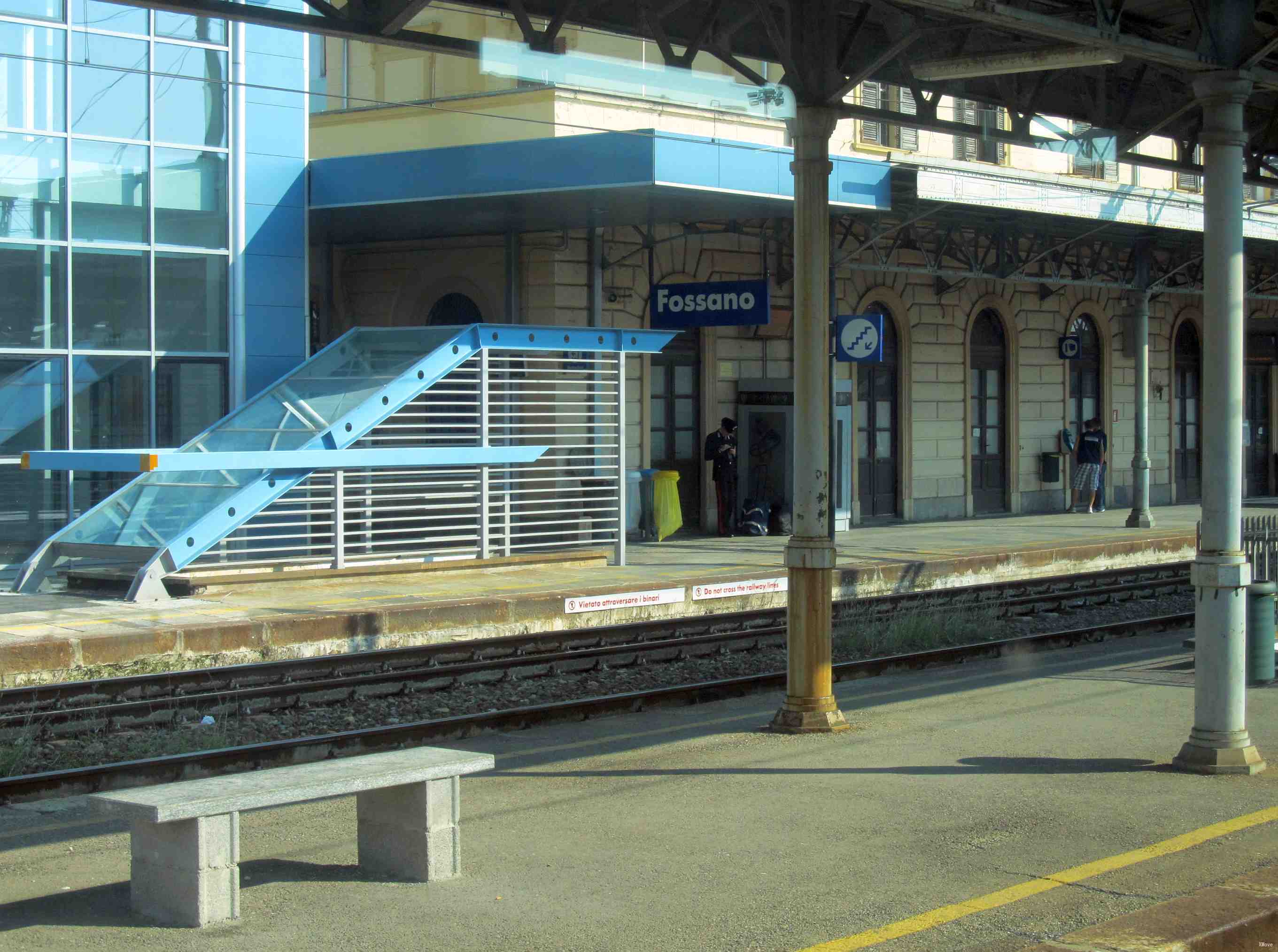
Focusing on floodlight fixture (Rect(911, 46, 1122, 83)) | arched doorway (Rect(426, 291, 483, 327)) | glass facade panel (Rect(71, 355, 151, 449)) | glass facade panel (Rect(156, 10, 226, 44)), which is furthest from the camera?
arched doorway (Rect(426, 291, 483, 327))

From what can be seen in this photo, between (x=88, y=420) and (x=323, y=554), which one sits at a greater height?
(x=88, y=420)

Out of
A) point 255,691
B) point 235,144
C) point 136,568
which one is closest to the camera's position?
point 255,691

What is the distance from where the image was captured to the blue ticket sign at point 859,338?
20922 millimetres

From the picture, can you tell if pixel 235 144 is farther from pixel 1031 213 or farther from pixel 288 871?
pixel 288 871

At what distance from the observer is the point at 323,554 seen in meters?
19.0

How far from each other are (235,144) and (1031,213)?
39.6ft

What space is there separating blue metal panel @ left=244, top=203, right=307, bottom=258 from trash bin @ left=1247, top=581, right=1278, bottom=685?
1345cm

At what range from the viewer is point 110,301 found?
1908 centimetres

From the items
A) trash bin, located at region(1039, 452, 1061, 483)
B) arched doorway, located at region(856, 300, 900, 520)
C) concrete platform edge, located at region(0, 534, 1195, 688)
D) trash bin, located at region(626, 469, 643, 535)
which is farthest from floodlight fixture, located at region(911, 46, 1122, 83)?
trash bin, located at region(1039, 452, 1061, 483)

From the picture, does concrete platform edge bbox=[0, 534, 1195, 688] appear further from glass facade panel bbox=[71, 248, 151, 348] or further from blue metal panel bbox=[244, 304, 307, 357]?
glass facade panel bbox=[71, 248, 151, 348]

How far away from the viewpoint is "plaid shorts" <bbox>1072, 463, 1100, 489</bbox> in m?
30.2

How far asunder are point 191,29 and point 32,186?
2.89m

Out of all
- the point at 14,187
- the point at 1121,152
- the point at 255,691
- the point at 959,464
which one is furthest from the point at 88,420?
the point at 959,464

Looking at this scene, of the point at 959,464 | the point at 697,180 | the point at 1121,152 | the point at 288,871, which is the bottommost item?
the point at 288,871
